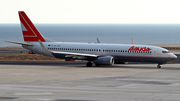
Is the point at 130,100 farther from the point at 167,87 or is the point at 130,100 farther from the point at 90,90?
the point at 167,87

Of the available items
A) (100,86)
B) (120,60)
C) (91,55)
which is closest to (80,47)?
(91,55)

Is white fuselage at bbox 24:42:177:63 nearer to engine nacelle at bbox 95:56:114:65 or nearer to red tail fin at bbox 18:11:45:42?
red tail fin at bbox 18:11:45:42

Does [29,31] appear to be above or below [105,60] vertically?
above

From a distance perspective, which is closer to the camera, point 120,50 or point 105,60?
point 105,60

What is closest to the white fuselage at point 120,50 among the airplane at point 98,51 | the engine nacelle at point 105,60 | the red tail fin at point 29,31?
the airplane at point 98,51

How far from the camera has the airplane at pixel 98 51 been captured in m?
47.9

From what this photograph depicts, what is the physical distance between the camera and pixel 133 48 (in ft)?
160

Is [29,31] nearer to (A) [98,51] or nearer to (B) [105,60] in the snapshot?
(A) [98,51]

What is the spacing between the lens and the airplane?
47875mm

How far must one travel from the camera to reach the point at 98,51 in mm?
50531

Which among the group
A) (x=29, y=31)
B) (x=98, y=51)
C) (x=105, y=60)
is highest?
(x=29, y=31)

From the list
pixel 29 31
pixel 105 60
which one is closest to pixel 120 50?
pixel 105 60

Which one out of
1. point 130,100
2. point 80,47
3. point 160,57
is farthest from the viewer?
point 80,47

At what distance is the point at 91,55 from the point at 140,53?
760 cm
